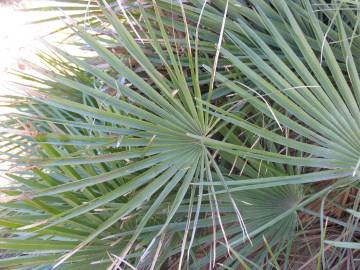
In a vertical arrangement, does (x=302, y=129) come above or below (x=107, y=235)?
above

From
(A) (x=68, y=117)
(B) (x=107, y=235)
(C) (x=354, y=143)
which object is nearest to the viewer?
(C) (x=354, y=143)

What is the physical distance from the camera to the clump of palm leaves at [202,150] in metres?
0.91

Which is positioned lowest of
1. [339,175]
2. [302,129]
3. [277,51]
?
[339,175]

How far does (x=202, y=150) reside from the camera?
0.98 m

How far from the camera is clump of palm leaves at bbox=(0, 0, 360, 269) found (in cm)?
91

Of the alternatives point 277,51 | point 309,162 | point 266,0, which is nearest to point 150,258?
point 309,162

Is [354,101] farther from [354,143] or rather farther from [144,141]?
[144,141]

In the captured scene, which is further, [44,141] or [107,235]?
A: [107,235]

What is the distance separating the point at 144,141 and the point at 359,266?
667 mm

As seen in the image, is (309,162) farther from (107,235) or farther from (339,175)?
(107,235)

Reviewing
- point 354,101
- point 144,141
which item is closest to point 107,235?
point 144,141

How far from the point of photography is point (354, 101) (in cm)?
90

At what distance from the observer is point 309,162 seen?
35.4 inches

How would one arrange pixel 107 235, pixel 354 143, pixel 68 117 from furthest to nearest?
1. pixel 68 117
2. pixel 107 235
3. pixel 354 143
